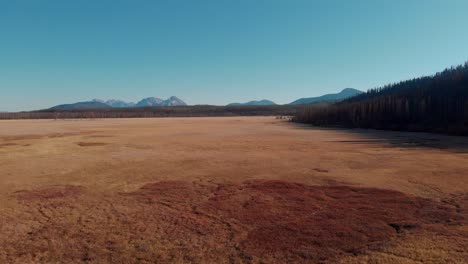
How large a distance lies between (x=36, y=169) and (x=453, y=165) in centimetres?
1686

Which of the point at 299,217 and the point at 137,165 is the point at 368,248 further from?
the point at 137,165

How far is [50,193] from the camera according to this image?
10086 mm

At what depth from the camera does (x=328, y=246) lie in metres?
6.18

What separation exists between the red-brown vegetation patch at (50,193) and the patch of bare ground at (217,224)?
0.03 metres

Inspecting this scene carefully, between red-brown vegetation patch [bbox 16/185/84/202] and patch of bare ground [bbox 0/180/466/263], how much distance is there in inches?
1.1

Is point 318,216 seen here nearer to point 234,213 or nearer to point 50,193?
point 234,213

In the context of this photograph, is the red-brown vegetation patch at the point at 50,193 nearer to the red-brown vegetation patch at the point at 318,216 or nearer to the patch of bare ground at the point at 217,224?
the patch of bare ground at the point at 217,224

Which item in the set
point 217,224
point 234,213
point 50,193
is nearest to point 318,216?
point 234,213

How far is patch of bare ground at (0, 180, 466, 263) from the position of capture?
5.97m

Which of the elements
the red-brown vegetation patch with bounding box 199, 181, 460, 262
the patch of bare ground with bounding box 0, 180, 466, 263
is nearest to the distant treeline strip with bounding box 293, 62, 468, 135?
the red-brown vegetation patch with bounding box 199, 181, 460, 262

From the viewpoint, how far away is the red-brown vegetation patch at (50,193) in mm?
9586

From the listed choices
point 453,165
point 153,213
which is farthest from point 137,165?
point 453,165

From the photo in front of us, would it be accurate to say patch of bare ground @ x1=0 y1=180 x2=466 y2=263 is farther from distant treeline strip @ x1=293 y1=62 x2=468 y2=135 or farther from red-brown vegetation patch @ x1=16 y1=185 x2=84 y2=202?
distant treeline strip @ x1=293 y1=62 x2=468 y2=135

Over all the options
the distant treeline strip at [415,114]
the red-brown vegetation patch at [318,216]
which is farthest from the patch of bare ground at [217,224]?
the distant treeline strip at [415,114]
